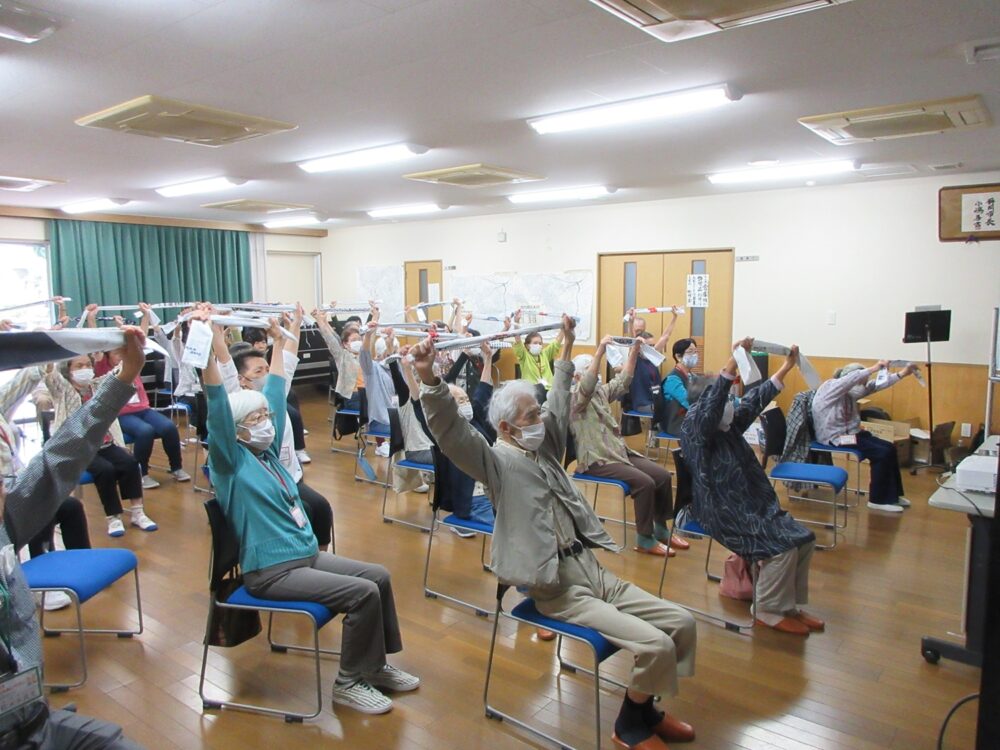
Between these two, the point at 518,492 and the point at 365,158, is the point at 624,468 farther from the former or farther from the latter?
the point at 365,158

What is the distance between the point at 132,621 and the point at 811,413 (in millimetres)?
4675

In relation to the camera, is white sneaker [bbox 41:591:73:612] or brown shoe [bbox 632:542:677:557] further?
brown shoe [bbox 632:542:677:557]

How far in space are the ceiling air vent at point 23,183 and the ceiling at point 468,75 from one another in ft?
2.57

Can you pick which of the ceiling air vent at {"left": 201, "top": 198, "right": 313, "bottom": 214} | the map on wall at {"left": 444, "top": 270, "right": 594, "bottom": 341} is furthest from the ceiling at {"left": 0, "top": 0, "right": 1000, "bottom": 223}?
the map on wall at {"left": 444, "top": 270, "right": 594, "bottom": 341}

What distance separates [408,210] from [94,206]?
13.1 ft

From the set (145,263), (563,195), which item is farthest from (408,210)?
(145,263)

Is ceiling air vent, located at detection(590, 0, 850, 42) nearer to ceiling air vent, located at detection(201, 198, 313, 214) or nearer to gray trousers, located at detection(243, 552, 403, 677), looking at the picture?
gray trousers, located at detection(243, 552, 403, 677)

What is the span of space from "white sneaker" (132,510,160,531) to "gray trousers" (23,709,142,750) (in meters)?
3.21

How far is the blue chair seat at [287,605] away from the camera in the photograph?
→ 8.25 feet

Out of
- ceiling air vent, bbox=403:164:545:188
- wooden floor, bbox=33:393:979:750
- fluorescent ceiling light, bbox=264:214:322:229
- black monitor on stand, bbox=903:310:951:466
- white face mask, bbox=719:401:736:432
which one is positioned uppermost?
fluorescent ceiling light, bbox=264:214:322:229

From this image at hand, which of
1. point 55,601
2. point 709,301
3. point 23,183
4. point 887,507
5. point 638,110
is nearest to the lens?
point 55,601

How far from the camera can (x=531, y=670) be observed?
2928 mm

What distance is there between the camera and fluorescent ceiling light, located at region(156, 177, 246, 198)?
667 centimetres

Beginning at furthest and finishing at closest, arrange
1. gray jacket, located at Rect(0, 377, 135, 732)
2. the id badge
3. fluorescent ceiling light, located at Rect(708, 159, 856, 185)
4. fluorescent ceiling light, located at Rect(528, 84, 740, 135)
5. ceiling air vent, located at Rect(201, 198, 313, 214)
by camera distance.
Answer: ceiling air vent, located at Rect(201, 198, 313, 214)
fluorescent ceiling light, located at Rect(708, 159, 856, 185)
fluorescent ceiling light, located at Rect(528, 84, 740, 135)
gray jacket, located at Rect(0, 377, 135, 732)
the id badge
